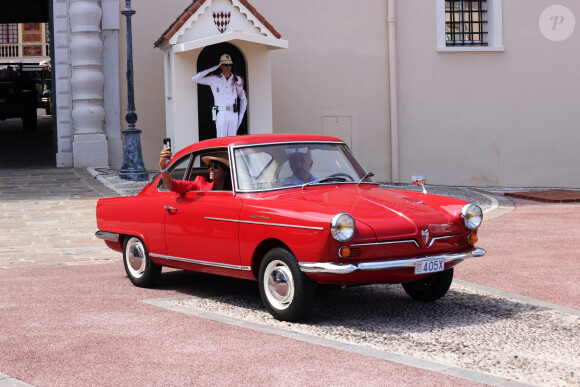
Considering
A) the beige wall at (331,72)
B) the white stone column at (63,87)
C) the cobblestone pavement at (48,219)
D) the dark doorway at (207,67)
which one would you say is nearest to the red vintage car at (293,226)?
the cobblestone pavement at (48,219)

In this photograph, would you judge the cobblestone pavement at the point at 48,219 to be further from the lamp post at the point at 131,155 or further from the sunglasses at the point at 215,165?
the sunglasses at the point at 215,165

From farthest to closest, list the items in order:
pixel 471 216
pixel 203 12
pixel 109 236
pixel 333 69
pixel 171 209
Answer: pixel 333 69 → pixel 203 12 → pixel 109 236 → pixel 171 209 → pixel 471 216

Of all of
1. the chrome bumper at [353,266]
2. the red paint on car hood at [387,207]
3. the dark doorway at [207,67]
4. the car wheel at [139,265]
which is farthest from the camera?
the dark doorway at [207,67]

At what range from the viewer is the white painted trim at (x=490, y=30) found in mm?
21109

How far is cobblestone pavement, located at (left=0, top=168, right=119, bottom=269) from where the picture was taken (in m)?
10.1

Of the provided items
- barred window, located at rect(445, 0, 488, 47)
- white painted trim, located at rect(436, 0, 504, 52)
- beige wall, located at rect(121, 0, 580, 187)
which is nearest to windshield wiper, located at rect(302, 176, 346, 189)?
beige wall, located at rect(121, 0, 580, 187)

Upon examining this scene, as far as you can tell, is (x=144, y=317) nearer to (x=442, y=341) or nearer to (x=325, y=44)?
(x=442, y=341)

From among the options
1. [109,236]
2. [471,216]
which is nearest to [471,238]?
[471,216]

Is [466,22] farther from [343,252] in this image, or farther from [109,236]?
[343,252]

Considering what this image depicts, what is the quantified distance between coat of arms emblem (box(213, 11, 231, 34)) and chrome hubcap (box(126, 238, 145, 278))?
9.45 meters

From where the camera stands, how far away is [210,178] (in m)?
7.84

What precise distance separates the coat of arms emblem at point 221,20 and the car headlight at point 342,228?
11437mm

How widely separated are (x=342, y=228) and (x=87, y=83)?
45.4 ft

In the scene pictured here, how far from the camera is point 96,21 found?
19.2 metres
